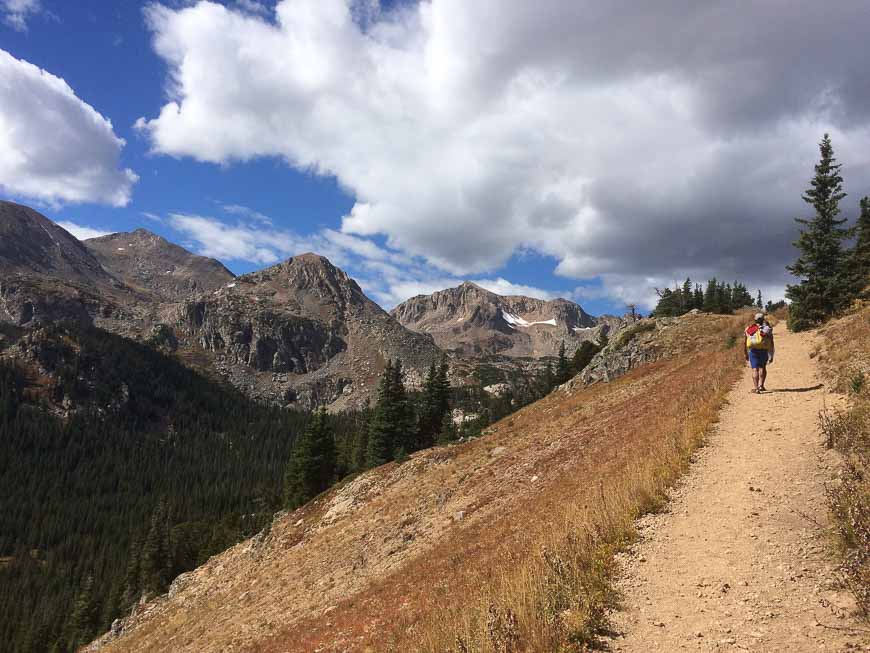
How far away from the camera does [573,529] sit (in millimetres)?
9477

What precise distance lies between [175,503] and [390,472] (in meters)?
157

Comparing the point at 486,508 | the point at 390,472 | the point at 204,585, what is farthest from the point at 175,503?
the point at 486,508

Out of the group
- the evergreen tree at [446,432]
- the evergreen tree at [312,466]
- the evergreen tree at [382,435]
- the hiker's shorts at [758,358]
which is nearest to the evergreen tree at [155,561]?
the evergreen tree at [312,466]

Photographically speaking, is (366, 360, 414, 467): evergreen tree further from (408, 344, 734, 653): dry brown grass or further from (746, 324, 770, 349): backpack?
(408, 344, 734, 653): dry brown grass

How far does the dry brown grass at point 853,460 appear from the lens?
18.3ft

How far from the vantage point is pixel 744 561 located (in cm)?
711

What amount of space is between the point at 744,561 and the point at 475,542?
444 inches

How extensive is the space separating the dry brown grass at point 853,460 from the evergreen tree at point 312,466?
52.2 m

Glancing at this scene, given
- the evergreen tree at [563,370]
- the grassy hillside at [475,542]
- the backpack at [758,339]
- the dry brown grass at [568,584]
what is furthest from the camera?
the evergreen tree at [563,370]

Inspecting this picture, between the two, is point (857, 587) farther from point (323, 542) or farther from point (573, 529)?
point (323, 542)

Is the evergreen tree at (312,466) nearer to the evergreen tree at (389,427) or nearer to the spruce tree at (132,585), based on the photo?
the evergreen tree at (389,427)

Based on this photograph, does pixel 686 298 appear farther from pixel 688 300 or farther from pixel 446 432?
pixel 446 432

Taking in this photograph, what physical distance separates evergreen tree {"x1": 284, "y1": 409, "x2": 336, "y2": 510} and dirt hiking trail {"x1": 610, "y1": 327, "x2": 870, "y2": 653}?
52.5 meters

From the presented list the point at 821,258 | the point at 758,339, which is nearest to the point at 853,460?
the point at 758,339
